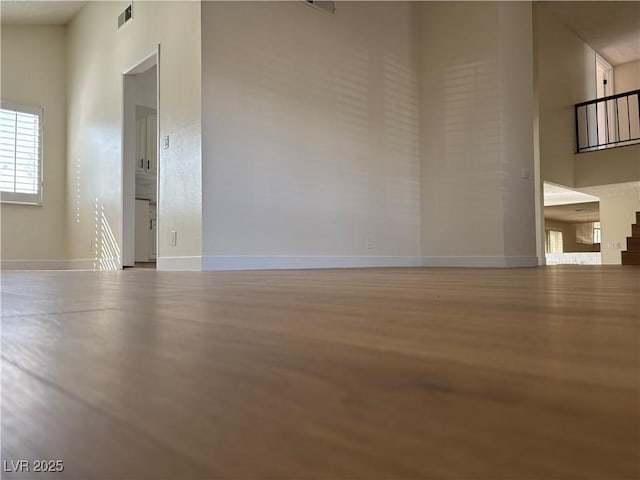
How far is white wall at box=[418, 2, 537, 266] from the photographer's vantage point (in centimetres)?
455

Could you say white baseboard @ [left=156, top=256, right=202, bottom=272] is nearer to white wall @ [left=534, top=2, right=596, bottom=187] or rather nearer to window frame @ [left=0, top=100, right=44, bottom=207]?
window frame @ [left=0, top=100, right=44, bottom=207]

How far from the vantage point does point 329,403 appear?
0.77 ft

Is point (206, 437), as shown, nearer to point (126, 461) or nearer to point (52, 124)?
point (126, 461)

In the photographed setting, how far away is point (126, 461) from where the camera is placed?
17 cm

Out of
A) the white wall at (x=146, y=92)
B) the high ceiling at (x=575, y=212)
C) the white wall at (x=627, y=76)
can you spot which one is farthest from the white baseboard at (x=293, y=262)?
the high ceiling at (x=575, y=212)

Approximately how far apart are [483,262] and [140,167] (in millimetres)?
3889

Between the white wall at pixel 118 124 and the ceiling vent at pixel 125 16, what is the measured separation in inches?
2.6

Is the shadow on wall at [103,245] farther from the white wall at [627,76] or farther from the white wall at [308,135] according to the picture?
the white wall at [627,76]

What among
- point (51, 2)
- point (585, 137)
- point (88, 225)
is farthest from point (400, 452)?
point (585, 137)

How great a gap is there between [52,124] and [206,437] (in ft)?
21.9

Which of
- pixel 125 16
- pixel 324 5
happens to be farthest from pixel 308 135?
pixel 125 16

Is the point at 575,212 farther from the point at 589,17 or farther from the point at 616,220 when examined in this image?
the point at 589,17

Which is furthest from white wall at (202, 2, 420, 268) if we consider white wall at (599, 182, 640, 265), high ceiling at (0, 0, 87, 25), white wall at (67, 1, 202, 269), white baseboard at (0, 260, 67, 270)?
white wall at (599, 182, 640, 265)

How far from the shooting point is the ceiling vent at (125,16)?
14.8ft
